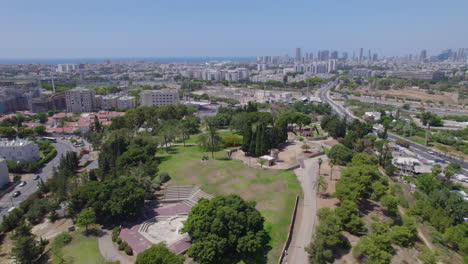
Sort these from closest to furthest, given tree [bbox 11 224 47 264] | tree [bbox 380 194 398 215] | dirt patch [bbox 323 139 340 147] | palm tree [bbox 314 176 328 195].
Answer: tree [bbox 11 224 47 264] < tree [bbox 380 194 398 215] < palm tree [bbox 314 176 328 195] < dirt patch [bbox 323 139 340 147]

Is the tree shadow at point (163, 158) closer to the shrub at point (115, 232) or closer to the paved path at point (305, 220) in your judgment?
the shrub at point (115, 232)

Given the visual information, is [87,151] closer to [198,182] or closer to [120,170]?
[120,170]

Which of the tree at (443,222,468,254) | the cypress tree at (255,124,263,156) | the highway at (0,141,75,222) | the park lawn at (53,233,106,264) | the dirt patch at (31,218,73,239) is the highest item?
the cypress tree at (255,124,263,156)

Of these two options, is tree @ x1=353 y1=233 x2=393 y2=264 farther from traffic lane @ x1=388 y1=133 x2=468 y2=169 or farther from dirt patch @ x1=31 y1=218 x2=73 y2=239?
traffic lane @ x1=388 y1=133 x2=468 y2=169

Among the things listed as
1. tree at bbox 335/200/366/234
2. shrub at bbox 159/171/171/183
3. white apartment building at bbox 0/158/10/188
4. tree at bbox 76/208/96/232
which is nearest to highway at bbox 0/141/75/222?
white apartment building at bbox 0/158/10/188

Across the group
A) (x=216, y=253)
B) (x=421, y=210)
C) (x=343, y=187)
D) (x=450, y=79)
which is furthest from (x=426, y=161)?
(x=450, y=79)

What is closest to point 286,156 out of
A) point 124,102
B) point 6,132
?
point 6,132
